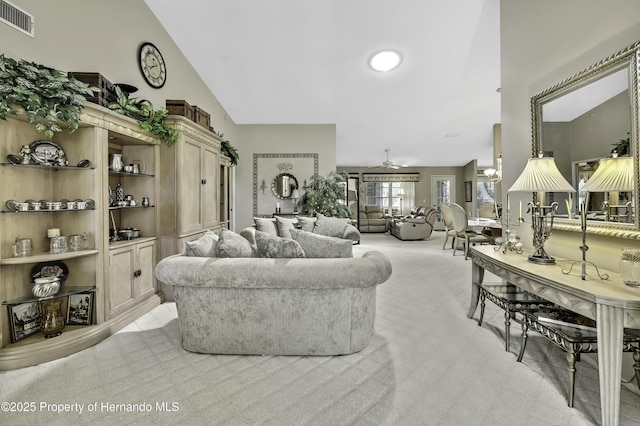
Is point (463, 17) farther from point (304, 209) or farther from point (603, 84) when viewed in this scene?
point (304, 209)

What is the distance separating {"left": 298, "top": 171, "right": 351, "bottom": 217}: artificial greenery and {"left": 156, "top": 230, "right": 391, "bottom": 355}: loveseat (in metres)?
4.34

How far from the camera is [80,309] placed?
2447mm

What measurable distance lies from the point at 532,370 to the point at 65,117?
3.77 m

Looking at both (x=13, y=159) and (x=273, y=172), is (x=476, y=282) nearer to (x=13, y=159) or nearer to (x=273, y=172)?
(x=13, y=159)

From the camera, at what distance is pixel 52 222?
2.50 meters

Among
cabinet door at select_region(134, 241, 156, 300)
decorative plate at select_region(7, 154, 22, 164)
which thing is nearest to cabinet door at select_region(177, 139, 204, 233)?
cabinet door at select_region(134, 241, 156, 300)

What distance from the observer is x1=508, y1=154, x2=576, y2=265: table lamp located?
204cm

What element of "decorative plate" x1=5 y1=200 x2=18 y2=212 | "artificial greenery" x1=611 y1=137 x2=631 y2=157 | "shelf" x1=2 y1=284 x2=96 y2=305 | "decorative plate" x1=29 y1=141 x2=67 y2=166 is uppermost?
"decorative plate" x1=29 y1=141 x2=67 y2=166

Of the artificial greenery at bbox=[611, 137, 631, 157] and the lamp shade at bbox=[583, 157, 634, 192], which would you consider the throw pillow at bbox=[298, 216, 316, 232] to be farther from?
the artificial greenery at bbox=[611, 137, 631, 157]

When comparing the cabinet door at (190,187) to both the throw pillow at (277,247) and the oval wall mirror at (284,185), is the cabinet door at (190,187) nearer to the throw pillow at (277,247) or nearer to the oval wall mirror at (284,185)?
the throw pillow at (277,247)

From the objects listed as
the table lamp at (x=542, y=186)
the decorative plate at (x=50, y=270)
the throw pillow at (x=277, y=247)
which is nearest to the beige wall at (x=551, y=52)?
the table lamp at (x=542, y=186)

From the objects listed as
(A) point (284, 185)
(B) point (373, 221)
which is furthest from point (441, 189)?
(A) point (284, 185)

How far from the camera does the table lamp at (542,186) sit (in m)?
2.04

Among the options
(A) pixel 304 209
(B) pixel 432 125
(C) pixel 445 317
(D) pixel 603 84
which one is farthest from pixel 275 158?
(D) pixel 603 84
